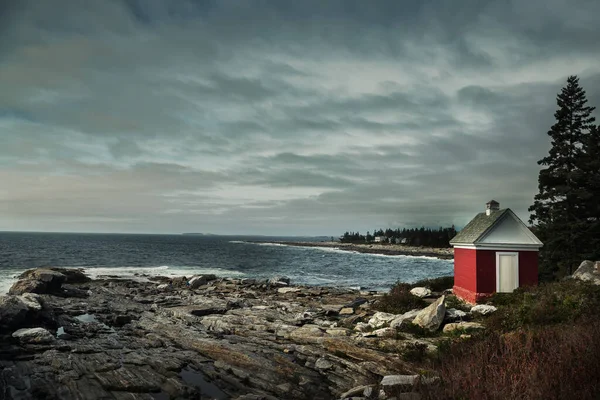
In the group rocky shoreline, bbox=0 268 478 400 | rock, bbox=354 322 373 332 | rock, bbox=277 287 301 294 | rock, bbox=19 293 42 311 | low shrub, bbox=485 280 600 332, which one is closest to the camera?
rocky shoreline, bbox=0 268 478 400

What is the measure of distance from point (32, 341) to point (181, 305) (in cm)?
1113

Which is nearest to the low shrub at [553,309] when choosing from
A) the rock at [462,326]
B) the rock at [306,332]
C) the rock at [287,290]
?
the rock at [462,326]

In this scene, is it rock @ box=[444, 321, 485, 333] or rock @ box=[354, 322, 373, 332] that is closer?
rock @ box=[444, 321, 485, 333]

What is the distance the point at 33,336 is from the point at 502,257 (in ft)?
83.3

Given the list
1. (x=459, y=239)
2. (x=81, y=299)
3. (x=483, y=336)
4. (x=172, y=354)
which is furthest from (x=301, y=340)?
(x=81, y=299)

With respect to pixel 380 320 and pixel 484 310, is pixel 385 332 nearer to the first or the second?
pixel 380 320

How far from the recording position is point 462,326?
55.0 ft

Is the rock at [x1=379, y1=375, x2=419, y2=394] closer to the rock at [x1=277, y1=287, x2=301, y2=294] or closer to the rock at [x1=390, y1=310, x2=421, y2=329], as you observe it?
the rock at [x1=390, y1=310, x2=421, y2=329]

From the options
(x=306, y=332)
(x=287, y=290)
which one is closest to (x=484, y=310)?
(x=306, y=332)

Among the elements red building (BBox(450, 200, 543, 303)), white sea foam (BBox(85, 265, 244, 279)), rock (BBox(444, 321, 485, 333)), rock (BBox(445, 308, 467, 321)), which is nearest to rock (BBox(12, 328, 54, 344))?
rock (BBox(444, 321, 485, 333))

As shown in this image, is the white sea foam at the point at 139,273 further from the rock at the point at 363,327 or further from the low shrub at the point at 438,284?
the rock at the point at 363,327

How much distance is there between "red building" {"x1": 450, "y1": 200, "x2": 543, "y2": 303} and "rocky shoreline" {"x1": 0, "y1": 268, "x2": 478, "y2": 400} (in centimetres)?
415

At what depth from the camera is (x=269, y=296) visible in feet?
110

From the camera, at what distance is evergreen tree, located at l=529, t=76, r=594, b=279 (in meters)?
31.1
